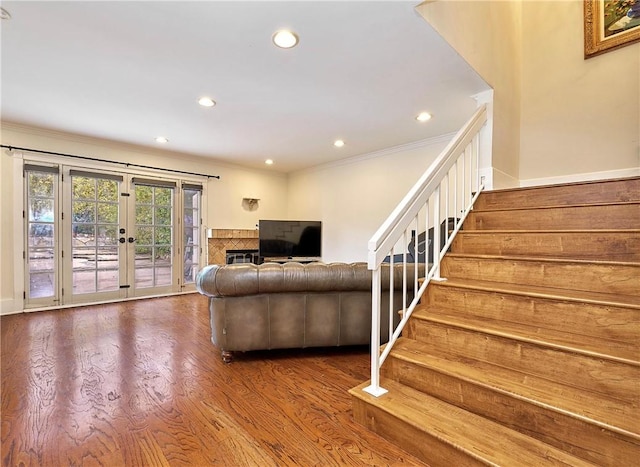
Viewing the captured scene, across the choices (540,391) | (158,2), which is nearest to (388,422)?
(540,391)

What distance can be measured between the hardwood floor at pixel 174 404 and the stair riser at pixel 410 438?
47 millimetres

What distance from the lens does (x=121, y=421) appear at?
166cm

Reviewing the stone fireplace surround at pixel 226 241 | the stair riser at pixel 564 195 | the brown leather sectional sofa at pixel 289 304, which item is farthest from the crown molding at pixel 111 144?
the stair riser at pixel 564 195

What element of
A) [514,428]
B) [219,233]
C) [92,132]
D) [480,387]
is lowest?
[514,428]

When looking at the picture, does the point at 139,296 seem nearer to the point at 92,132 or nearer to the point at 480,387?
the point at 92,132

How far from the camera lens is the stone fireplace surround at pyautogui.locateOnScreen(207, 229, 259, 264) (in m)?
5.68

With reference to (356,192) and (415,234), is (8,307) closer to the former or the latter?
(415,234)

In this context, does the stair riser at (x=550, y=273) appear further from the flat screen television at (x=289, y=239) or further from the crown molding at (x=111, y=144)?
the crown molding at (x=111, y=144)

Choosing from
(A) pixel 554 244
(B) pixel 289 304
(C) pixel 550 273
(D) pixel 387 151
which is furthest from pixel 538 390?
(D) pixel 387 151

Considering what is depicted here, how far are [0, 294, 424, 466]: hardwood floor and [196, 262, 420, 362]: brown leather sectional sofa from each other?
180mm

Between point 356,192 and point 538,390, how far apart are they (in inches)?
175

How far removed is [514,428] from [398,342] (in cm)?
68

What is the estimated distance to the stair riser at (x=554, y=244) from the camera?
180 centimetres

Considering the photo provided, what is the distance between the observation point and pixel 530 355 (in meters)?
1.45
